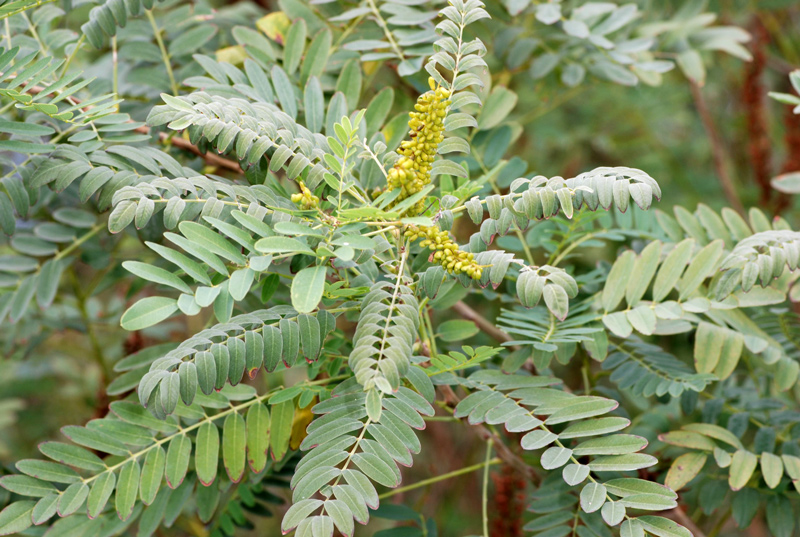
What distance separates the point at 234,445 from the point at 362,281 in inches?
10.6

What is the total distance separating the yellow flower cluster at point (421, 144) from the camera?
0.68 m

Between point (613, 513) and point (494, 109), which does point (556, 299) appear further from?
point (494, 109)

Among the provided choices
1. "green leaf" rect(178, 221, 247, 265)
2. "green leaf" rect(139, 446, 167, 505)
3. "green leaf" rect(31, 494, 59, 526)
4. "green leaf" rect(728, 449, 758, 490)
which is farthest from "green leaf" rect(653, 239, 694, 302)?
"green leaf" rect(31, 494, 59, 526)

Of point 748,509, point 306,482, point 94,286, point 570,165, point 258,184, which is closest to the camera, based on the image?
point 306,482

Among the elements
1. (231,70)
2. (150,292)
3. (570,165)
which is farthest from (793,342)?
(150,292)

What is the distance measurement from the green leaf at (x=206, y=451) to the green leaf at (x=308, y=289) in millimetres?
304

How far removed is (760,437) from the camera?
3.09 feet

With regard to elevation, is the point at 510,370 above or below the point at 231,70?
below

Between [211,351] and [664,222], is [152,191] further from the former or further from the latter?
[664,222]

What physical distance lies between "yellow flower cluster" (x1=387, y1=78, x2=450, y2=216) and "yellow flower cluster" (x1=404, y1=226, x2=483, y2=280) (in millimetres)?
52

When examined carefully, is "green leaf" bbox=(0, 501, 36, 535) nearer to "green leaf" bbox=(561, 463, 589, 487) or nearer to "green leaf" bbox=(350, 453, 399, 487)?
"green leaf" bbox=(350, 453, 399, 487)

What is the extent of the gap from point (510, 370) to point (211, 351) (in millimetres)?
409

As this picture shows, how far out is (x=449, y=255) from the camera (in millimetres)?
699

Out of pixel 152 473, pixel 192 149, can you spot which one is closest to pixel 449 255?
pixel 152 473
